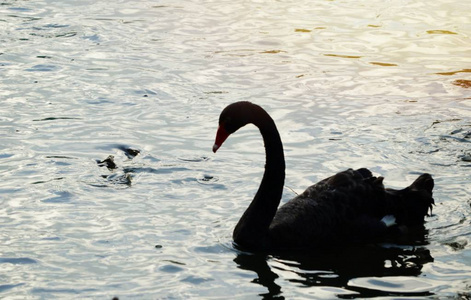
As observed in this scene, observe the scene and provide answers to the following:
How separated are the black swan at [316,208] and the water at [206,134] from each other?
0.12 metres

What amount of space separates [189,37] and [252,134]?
10.6 feet

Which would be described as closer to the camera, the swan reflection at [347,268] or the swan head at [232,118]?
the swan reflection at [347,268]

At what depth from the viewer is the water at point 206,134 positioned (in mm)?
4957

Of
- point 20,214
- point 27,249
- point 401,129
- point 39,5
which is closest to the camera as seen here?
point 27,249

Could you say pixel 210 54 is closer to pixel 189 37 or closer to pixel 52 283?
pixel 189 37

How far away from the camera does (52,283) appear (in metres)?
4.73

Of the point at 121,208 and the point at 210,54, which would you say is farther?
the point at 210,54

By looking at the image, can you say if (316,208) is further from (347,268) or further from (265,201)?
(347,268)

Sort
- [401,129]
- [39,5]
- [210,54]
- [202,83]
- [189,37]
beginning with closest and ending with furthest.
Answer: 1. [401,129]
2. [202,83]
3. [210,54]
4. [189,37]
5. [39,5]

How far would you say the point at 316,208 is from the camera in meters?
5.43

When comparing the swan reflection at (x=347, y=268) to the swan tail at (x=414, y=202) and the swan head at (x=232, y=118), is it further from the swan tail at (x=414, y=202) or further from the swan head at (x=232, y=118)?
the swan head at (x=232, y=118)

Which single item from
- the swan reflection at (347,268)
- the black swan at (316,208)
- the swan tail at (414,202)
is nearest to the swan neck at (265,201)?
the black swan at (316,208)

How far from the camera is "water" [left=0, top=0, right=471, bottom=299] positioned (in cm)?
496

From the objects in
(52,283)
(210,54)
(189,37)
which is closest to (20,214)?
(52,283)
